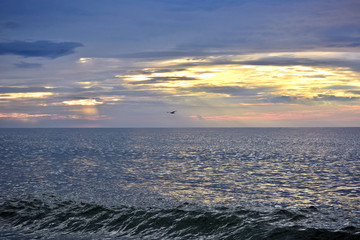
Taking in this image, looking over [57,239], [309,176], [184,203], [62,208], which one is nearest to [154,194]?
[184,203]

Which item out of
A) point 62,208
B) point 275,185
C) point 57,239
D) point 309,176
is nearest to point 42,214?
point 62,208

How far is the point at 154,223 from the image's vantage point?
22047mm

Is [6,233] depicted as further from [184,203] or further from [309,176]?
[309,176]

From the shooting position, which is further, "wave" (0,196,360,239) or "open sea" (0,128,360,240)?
"open sea" (0,128,360,240)

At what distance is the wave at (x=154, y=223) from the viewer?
63.2 feet

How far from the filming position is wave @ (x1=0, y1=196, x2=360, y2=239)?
19250 mm

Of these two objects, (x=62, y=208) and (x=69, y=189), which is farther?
(x=69, y=189)

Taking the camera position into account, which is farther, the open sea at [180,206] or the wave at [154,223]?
the open sea at [180,206]

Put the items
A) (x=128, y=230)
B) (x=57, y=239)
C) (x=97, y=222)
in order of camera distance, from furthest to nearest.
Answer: (x=97, y=222), (x=128, y=230), (x=57, y=239)

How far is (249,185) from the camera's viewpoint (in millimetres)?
36562

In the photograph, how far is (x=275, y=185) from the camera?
122ft

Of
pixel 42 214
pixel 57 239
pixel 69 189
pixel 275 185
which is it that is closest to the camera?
pixel 57 239

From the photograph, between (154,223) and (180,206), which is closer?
(154,223)

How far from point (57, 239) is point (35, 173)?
31.1 metres
